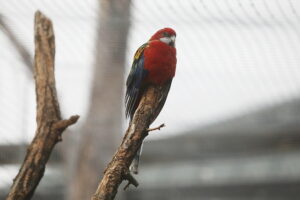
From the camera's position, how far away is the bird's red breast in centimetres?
243

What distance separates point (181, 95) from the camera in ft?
12.8

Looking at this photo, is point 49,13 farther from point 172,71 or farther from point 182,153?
point 182,153

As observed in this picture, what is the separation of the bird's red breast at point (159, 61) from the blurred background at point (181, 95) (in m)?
0.29

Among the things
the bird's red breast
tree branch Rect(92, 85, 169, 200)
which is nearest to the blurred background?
the bird's red breast

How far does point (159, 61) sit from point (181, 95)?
1425 millimetres

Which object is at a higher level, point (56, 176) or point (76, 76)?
point (76, 76)

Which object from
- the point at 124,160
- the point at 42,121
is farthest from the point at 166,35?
the point at 124,160

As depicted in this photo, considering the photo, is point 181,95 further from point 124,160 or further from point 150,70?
point 124,160

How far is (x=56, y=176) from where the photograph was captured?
16.6 feet

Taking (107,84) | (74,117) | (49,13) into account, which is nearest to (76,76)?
(107,84)

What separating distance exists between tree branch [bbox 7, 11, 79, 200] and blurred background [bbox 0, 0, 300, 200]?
2.04 feet

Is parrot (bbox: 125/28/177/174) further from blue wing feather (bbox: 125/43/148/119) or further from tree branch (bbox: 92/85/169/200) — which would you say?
tree branch (bbox: 92/85/169/200)

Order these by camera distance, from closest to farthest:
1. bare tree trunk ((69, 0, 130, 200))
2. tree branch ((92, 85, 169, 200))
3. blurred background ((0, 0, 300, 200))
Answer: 1. tree branch ((92, 85, 169, 200))
2. blurred background ((0, 0, 300, 200))
3. bare tree trunk ((69, 0, 130, 200))

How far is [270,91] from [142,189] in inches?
68.4
